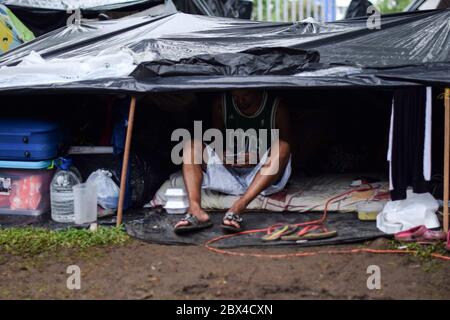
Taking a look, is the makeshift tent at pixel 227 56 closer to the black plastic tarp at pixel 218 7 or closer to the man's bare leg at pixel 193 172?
the man's bare leg at pixel 193 172

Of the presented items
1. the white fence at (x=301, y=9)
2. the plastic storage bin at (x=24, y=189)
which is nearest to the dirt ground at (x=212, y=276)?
the plastic storage bin at (x=24, y=189)

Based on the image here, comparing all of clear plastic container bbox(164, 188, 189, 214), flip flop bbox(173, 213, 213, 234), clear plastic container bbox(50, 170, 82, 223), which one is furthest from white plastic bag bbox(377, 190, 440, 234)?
clear plastic container bbox(50, 170, 82, 223)

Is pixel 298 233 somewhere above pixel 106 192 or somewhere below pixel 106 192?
below

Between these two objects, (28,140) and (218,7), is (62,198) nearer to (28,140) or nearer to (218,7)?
(28,140)

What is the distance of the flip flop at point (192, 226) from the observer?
Result: 3.77 metres

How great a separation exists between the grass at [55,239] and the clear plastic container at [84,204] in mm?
184

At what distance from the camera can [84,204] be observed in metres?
4.17

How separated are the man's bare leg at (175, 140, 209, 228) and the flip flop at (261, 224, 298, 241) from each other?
0.64m

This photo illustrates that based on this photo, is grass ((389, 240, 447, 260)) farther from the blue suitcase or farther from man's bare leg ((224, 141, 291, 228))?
the blue suitcase

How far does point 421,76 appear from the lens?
3662mm

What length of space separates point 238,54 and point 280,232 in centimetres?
153
